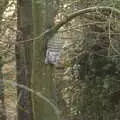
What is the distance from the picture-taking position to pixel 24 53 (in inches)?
268

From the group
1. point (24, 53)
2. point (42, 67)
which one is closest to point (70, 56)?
point (24, 53)

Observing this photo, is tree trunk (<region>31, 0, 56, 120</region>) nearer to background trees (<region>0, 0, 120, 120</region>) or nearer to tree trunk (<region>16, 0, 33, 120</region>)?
background trees (<region>0, 0, 120, 120</region>)

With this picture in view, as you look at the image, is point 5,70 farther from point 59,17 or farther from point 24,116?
point 59,17

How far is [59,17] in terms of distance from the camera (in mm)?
5797

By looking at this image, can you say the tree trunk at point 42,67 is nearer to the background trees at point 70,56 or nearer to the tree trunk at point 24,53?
the background trees at point 70,56

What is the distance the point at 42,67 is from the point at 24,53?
5.40 feet

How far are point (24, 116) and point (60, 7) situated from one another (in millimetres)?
2314

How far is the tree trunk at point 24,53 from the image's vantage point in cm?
642

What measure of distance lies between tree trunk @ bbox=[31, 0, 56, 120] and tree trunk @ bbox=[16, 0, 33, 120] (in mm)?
869

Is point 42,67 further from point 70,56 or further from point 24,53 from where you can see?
point 70,56

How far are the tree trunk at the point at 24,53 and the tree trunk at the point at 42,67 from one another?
2.85 ft

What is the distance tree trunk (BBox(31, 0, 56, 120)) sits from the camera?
5.20 meters

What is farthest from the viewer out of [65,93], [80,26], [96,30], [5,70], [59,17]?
[65,93]

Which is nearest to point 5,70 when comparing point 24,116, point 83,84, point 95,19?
point 24,116
